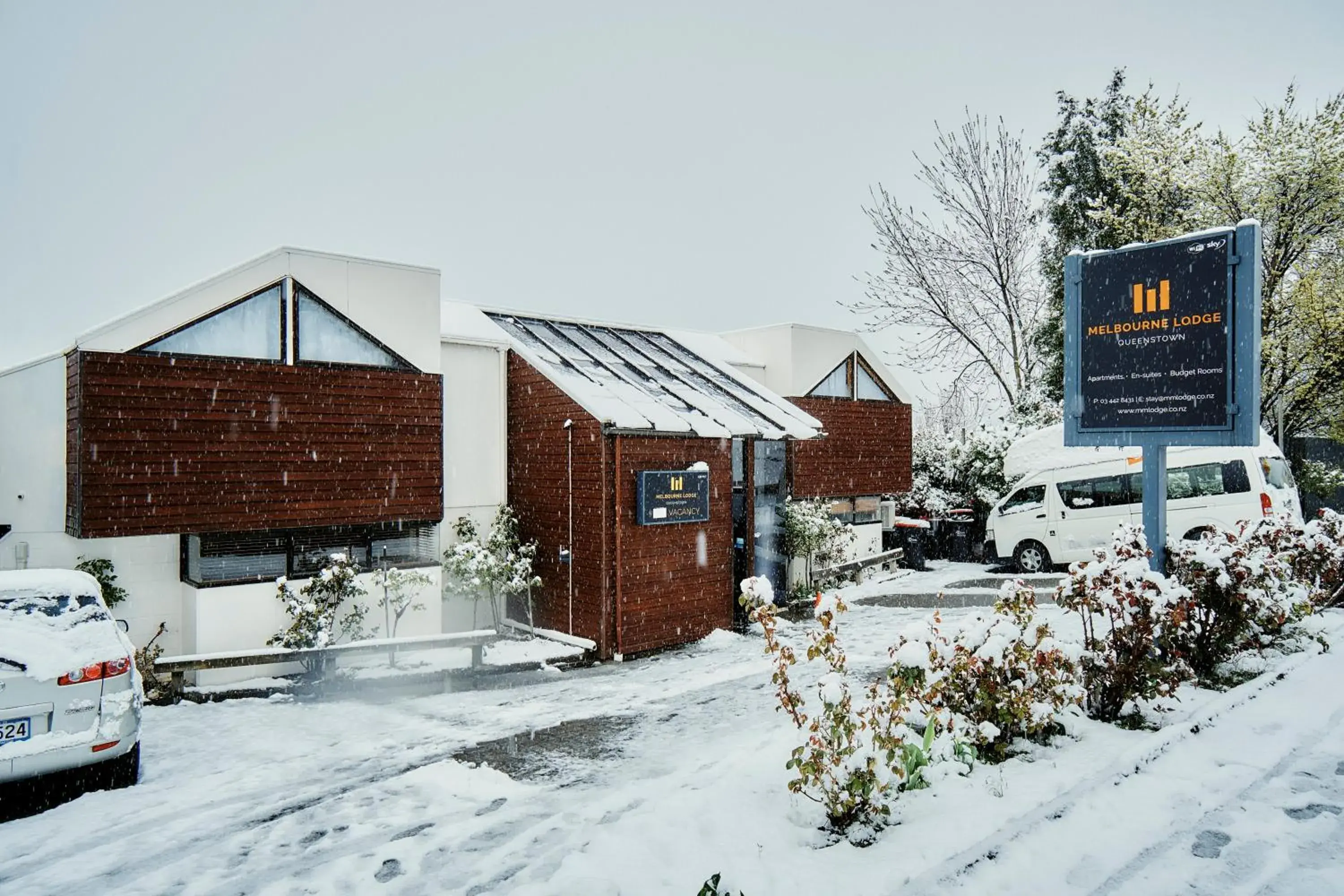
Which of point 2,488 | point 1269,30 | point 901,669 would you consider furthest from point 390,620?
point 1269,30

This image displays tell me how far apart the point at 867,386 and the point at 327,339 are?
11.4 m

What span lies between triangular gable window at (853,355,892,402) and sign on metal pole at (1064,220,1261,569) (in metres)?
9.32

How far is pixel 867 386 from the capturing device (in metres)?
17.8

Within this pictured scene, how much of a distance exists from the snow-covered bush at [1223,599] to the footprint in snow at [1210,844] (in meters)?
1.98

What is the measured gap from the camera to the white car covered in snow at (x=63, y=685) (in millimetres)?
5078

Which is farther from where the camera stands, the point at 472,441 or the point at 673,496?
Result: the point at 472,441

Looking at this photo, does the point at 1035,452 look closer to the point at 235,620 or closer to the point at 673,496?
the point at 673,496

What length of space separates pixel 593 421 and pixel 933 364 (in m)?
18.0

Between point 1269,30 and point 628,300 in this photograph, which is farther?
point 628,300

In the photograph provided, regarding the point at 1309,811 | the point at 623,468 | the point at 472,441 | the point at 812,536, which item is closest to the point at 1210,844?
the point at 1309,811

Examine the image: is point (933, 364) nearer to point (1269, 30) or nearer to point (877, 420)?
point (877, 420)

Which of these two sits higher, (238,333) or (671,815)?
(238,333)

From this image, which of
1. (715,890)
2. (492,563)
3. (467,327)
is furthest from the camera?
(467,327)

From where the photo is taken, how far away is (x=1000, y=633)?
553cm
